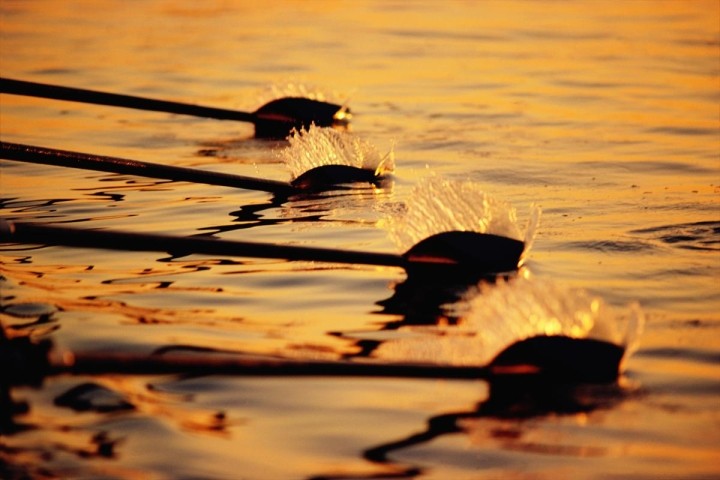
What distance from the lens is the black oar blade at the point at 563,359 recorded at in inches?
160

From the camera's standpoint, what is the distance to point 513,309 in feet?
13.5

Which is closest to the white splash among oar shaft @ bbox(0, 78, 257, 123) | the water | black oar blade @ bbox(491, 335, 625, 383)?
black oar blade @ bbox(491, 335, 625, 383)

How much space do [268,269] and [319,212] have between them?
3.69 feet

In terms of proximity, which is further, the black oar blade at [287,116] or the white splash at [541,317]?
the black oar blade at [287,116]

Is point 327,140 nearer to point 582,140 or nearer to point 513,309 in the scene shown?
point 582,140

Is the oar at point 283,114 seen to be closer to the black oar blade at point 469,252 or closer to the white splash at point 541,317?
the black oar blade at point 469,252

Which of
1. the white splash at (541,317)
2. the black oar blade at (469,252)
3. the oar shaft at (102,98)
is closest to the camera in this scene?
the white splash at (541,317)

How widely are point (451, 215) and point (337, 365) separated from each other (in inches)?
71.4

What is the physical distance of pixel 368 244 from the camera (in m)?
6.01

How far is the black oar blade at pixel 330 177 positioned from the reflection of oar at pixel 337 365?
326 cm

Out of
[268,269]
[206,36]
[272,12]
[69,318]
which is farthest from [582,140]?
[272,12]

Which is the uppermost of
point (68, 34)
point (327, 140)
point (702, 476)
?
point (68, 34)

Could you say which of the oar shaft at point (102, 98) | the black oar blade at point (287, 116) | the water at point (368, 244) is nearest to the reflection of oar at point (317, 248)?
the water at point (368, 244)

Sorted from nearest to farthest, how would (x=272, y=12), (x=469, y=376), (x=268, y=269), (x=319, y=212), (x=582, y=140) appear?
(x=469, y=376), (x=268, y=269), (x=319, y=212), (x=582, y=140), (x=272, y=12)
